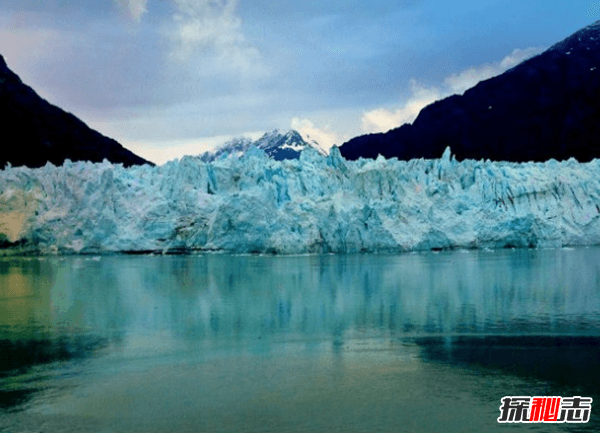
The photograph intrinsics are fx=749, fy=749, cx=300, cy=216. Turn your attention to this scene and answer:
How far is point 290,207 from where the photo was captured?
2516 centimetres

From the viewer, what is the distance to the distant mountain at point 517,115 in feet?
174

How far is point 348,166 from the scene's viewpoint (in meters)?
29.1

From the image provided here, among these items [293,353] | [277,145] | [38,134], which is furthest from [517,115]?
[293,353]

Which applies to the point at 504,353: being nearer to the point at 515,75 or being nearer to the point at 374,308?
the point at 374,308

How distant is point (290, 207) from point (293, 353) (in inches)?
675

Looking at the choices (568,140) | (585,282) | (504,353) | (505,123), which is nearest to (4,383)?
(504,353)

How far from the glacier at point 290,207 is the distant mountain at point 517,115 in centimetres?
2388

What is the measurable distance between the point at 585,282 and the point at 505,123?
141ft

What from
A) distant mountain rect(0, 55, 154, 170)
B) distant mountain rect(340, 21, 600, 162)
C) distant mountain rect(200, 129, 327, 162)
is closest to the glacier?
distant mountain rect(0, 55, 154, 170)

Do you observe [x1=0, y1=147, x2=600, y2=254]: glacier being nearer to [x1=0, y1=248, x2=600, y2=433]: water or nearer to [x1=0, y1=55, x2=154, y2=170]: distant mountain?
[x1=0, y1=248, x2=600, y2=433]: water

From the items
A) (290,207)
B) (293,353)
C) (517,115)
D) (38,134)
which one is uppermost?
(517,115)

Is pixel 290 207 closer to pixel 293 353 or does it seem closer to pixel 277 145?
pixel 293 353

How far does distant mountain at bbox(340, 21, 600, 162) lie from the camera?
174 feet

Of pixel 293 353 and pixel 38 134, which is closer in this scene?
pixel 293 353
